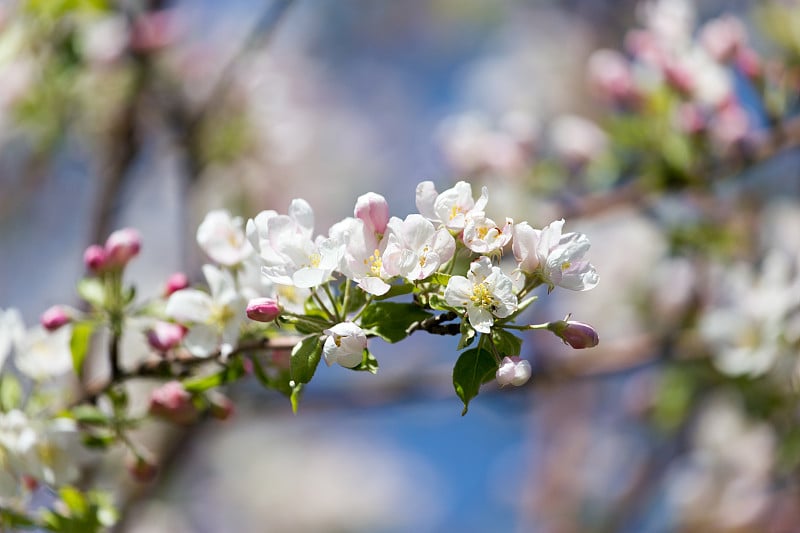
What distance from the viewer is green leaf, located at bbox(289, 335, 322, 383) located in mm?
802

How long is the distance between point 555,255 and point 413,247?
13cm

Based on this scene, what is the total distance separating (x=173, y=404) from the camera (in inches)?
38.9

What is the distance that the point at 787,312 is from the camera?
62.6 inches

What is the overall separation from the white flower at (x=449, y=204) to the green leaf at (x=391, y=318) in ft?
0.28

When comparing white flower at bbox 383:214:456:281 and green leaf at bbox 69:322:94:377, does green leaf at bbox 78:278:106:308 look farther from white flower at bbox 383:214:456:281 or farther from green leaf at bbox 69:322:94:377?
white flower at bbox 383:214:456:281

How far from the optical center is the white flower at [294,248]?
2.62ft

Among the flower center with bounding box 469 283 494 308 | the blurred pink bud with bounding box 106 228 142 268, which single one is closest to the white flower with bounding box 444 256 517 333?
the flower center with bounding box 469 283 494 308

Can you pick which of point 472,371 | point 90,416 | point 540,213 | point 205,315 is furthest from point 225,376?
point 540,213

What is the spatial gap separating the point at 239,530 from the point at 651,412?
2150 mm

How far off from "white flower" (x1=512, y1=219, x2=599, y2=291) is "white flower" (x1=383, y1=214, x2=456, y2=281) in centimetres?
7

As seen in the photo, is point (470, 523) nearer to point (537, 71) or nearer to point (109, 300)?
point (537, 71)

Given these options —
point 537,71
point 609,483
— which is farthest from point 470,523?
point 537,71

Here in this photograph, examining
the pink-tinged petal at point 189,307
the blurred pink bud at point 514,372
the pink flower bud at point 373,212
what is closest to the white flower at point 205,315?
the pink-tinged petal at point 189,307

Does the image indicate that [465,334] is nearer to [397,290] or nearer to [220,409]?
[397,290]
